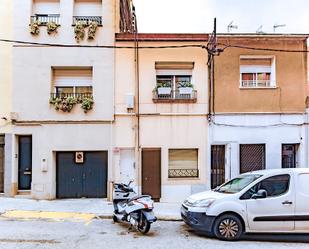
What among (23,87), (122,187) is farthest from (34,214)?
(23,87)

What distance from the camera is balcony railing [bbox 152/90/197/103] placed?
48.0ft

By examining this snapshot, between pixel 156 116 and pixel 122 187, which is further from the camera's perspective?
pixel 156 116

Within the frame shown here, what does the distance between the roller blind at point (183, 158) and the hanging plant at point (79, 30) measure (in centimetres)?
590

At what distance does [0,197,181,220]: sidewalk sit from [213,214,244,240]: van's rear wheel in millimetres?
2451

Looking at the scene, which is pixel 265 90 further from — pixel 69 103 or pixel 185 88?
pixel 69 103

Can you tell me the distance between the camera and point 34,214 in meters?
11.3

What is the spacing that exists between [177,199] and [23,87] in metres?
7.64

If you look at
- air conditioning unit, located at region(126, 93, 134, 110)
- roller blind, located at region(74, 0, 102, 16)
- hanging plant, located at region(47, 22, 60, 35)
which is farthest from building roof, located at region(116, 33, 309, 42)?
hanging plant, located at region(47, 22, 60, 35)

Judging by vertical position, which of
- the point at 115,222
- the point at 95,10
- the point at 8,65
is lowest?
the point at 115,222

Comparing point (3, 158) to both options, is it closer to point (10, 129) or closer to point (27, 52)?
point (10, 129)

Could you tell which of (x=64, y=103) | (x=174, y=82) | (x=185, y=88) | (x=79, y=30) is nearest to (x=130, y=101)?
(x=174, y=82)

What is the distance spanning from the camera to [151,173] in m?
14.5

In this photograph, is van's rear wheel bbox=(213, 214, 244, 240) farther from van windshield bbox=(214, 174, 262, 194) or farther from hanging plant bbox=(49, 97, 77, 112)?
hanging plant bbox=(49, 97, 77, 112)

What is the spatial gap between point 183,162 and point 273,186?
601cm
